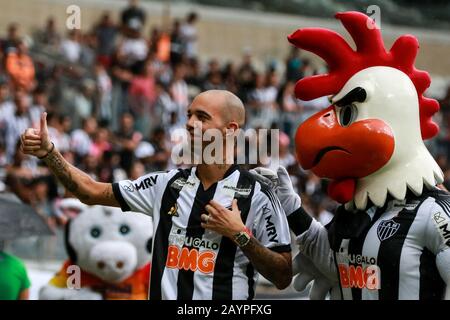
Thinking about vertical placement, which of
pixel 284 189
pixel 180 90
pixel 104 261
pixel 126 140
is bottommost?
pixel 104 261

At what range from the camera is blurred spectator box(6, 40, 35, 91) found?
14.9m

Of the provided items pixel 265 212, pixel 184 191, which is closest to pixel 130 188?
pixel 184 191

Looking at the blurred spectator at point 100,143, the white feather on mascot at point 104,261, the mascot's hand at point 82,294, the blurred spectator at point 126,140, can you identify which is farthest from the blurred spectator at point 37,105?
the mascot's hand at point 82,294

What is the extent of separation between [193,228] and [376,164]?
38.1 inches

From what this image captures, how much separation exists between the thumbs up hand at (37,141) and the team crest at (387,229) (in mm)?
1694

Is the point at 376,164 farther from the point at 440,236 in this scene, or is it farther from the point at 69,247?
the point at 69,247

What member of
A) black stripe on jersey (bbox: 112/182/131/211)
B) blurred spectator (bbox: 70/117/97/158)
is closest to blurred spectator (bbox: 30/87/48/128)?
blurred spectator (bbox: 70/117/97/158)

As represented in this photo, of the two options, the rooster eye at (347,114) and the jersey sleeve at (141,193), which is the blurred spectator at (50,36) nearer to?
the jersey sleeve at (141,193)

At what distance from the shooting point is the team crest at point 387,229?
5408 millimetres

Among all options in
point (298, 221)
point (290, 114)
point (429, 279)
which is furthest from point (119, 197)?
point (290, 114)

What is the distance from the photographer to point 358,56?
18.6 feet

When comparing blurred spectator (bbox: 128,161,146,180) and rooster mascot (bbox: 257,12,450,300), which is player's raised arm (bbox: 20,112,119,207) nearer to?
rooster mascot (bbox: 257,12,450,300)

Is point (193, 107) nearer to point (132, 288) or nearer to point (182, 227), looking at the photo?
point (182, 227)

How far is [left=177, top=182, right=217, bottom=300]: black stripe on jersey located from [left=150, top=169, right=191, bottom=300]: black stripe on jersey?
12 centimetres
